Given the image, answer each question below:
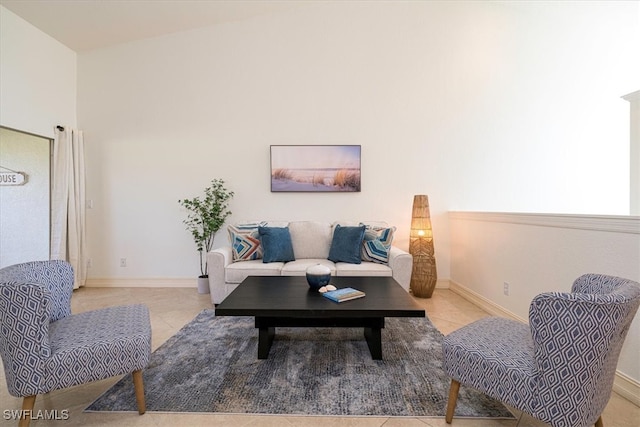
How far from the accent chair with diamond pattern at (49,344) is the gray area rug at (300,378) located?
0.30 metres

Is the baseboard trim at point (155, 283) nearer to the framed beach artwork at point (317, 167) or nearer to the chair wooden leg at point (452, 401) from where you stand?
the framed beach artwork at point (317, 167)

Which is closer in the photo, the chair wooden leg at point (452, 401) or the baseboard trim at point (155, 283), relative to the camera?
the chair wooden leg at point (452, 401)

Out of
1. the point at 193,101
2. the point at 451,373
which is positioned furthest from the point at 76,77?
the point at 451,373

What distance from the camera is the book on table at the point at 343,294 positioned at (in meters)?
2.04

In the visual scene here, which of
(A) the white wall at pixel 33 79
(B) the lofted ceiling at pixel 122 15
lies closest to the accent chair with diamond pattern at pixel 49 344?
(A) the white wall at pixel 33 79

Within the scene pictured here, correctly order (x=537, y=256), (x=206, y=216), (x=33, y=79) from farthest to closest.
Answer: (x=206, y=216), (x=33, y=79), (x=537, y=256)

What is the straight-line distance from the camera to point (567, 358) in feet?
3.75

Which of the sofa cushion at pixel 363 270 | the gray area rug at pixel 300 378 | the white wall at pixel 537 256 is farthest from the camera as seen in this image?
the sofa cushion at pixel 363 270

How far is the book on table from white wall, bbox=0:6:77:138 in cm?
387

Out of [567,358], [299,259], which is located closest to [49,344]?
[567,358]

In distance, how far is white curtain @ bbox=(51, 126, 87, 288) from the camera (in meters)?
3.72

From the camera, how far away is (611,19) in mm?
3879

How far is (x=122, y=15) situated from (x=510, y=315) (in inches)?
209

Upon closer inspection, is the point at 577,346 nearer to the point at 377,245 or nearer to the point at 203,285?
the point at 377,245
